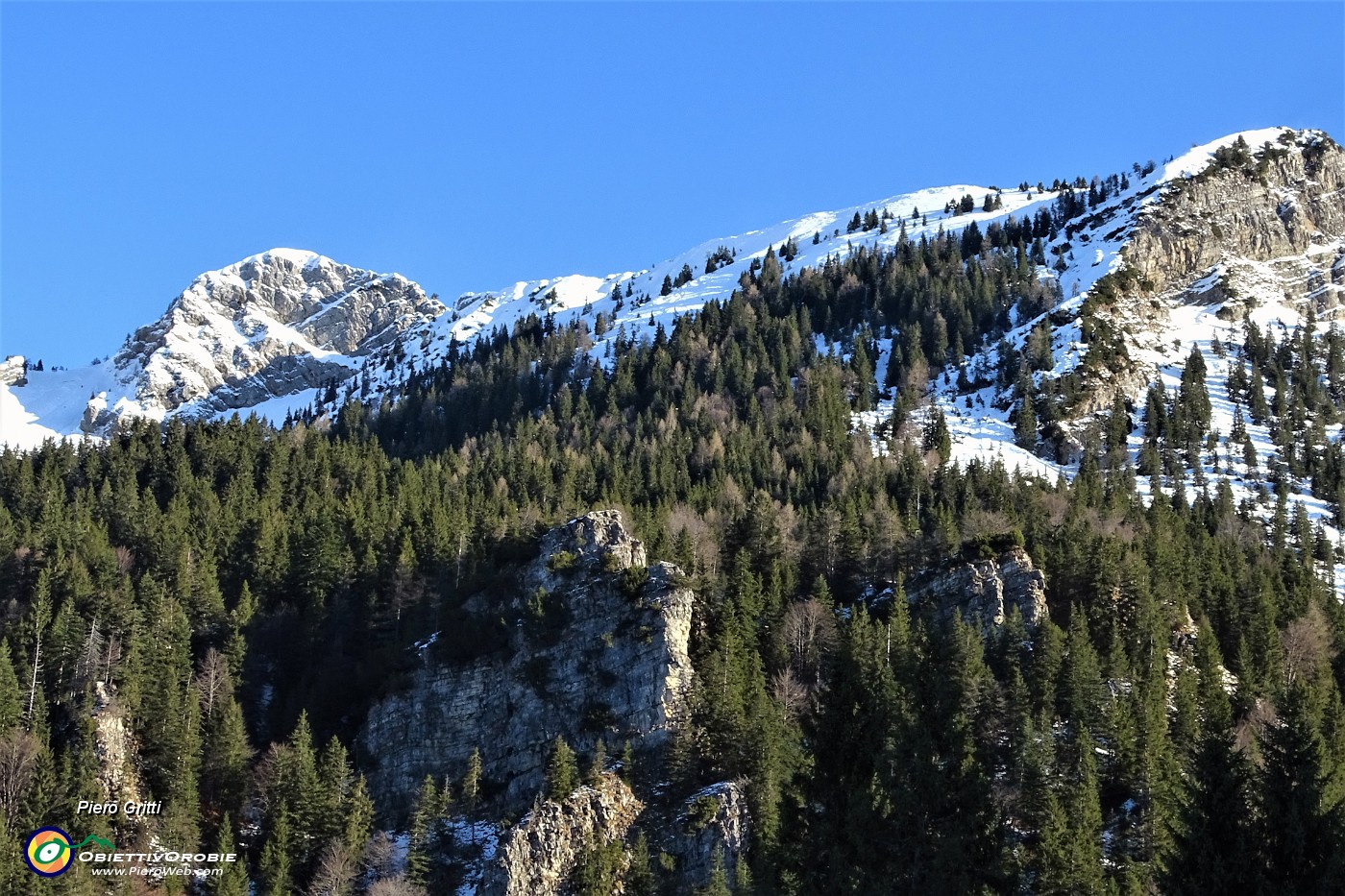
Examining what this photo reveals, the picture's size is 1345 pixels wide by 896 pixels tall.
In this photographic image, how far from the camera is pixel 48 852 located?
225 feet

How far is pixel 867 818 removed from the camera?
169ft

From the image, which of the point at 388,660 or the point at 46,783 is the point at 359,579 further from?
the point at 46,783

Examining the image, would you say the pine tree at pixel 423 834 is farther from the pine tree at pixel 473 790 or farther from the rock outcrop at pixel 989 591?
the rock outcrop at pixel 989 591

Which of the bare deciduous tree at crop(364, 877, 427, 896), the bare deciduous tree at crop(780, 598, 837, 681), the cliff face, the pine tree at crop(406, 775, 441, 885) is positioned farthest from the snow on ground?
the bare deciduous tree at crop(364, 877, 427, 896)

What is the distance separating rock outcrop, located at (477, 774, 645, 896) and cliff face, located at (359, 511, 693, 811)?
670cm

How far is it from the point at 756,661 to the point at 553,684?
572 inches

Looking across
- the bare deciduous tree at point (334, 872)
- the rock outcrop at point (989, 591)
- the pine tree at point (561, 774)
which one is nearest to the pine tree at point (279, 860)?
the bare deciduous tree at point (334, 872)

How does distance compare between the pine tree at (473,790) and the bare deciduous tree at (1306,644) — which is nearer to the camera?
the pine tree at (473,790)

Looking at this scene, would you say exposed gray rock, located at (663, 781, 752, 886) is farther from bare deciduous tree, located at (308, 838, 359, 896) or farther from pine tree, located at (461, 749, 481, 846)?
bare deciduous tree, located at (308, 838, 359, 896)

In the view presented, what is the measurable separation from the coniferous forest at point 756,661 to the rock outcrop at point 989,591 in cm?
196

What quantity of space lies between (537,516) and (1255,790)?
7588 cm

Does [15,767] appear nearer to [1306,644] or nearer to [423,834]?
[423,834]

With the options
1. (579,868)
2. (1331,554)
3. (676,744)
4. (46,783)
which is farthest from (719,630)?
(1331,554)

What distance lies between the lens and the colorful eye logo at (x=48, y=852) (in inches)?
2643
